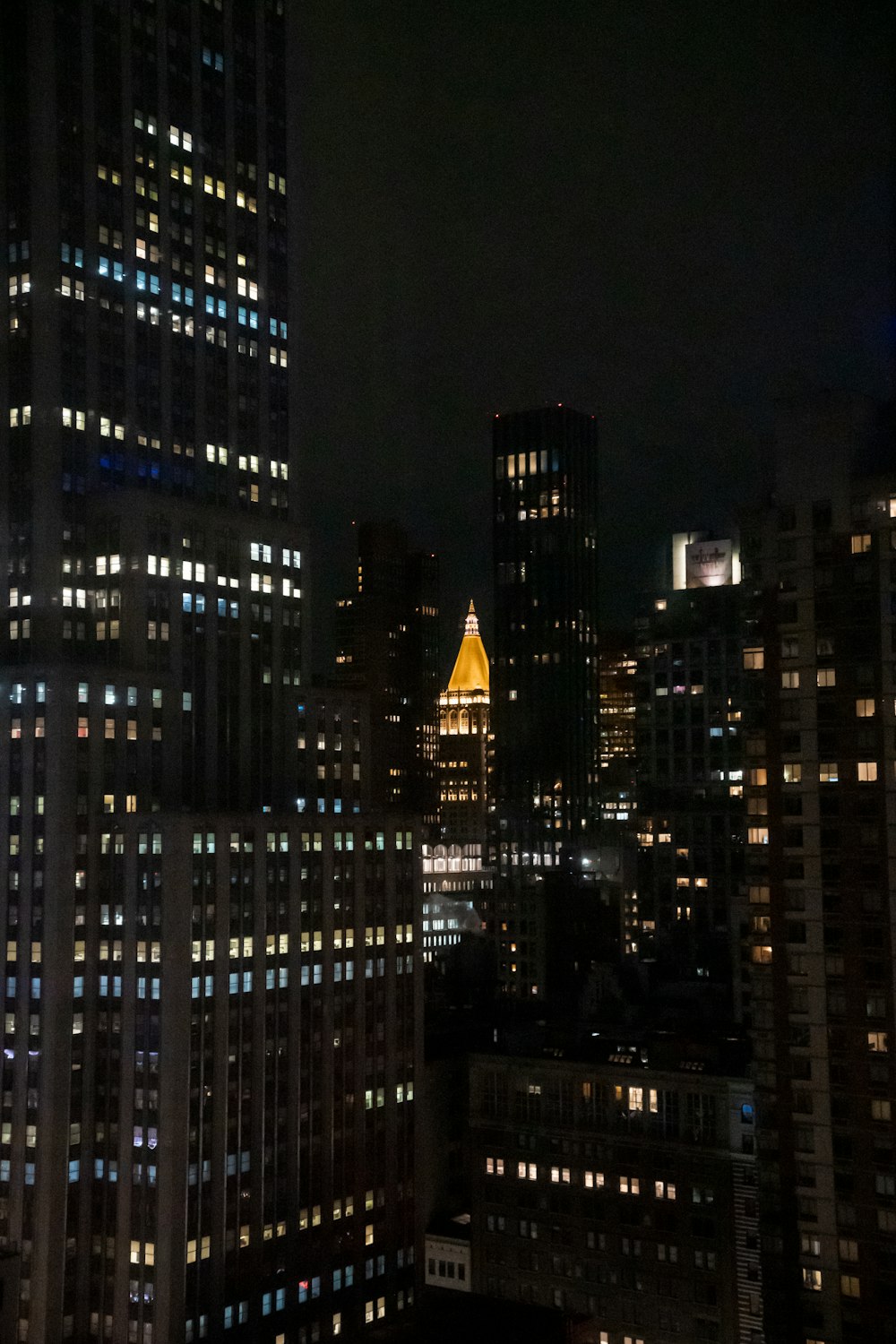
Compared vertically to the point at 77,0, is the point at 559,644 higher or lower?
lower

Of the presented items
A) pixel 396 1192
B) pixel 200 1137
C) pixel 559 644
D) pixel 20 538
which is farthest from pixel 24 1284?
pixel 559 644

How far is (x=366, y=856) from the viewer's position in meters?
92.9

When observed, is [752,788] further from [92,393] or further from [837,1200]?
[92,393]

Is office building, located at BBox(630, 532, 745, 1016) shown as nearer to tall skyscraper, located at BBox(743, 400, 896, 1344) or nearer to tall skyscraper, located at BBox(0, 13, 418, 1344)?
tall skyscraper, located at BBox(0, 13, 418, 1344)

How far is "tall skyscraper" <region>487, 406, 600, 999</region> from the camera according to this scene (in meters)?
178

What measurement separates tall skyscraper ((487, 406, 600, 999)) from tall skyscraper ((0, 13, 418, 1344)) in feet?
246

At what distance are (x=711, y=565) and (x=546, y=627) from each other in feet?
111

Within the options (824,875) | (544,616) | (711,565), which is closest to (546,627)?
(544,616)

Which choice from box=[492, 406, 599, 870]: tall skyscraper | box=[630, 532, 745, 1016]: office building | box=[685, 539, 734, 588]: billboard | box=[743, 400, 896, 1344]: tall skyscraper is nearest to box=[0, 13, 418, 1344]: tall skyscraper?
box=[743, 400, 896, 1344]: tall skyscraper

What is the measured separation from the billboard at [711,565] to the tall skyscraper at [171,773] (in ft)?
187

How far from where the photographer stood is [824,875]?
57.6 meters

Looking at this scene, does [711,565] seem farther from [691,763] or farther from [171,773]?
[171,773]

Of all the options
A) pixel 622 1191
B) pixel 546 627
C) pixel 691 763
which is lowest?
pixel 622 1191

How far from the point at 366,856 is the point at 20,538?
102 feet
